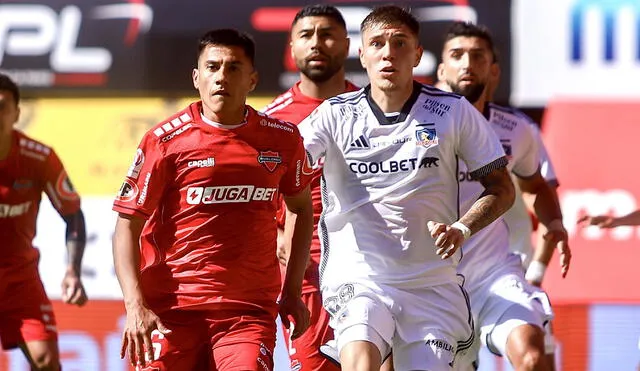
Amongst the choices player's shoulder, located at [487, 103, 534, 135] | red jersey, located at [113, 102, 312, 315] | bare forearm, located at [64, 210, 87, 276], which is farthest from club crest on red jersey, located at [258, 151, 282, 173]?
bare forearm, located at [64, 210, 87, 276]

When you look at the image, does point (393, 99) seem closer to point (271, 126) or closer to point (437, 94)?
point (437, 94)

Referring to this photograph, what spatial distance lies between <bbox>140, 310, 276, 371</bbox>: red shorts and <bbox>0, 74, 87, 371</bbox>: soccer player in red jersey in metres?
2.09

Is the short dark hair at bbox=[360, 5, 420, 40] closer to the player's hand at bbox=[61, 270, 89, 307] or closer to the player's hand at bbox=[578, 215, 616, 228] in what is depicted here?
the player's hand at bbox=[578, 215, 616, 228]

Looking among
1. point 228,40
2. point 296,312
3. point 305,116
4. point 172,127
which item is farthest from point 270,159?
point 305,116

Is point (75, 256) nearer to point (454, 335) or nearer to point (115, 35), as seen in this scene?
point (454, 335)

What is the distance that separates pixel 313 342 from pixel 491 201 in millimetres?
1550

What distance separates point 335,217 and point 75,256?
7.79 ft

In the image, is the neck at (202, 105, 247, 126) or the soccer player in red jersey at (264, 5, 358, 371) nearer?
the neck at (202, 105, 247, 126)

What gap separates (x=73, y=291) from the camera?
25.6ft

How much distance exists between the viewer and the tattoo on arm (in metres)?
5.84

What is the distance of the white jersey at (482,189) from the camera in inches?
284

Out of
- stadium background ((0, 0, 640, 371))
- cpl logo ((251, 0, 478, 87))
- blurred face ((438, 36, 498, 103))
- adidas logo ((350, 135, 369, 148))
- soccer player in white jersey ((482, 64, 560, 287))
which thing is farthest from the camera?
stadium background ((0, 0, 640, 371))

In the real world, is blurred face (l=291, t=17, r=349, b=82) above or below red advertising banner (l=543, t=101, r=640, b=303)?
above

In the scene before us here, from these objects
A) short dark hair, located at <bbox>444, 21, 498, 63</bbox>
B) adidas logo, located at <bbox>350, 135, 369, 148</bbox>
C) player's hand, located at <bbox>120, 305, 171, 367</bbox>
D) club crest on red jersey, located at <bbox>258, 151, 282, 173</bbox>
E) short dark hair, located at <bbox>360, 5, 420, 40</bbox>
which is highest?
short dark hair, located at <bbox>360, 5, 420, 40</bbox>
